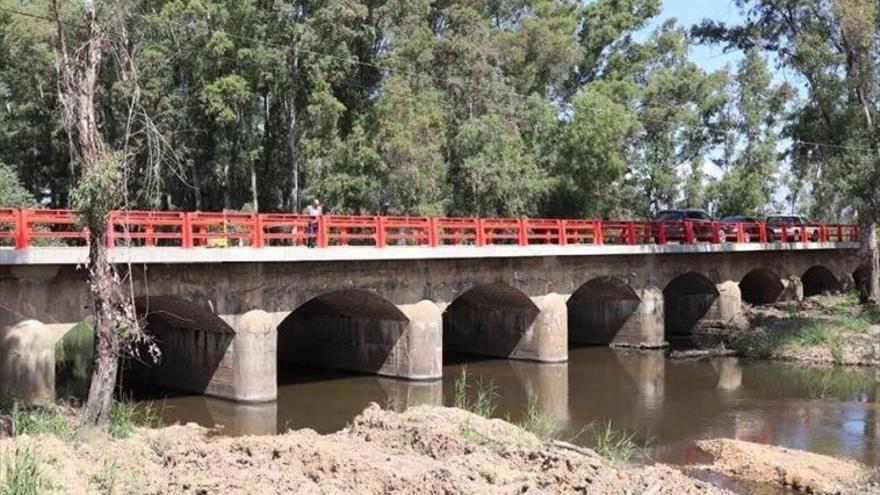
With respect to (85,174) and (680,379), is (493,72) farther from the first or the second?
(85,174)

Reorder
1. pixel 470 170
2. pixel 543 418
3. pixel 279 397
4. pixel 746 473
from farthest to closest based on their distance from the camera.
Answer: pixel 470 170, pixel 279 397, pixel 543 418, pixel 746 473

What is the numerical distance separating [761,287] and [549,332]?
1783cm

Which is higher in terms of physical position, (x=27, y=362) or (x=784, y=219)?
(x=784, y=219)

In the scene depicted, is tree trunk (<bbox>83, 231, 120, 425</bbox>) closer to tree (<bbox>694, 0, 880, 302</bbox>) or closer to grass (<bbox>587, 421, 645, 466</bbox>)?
grass (<bbox>587, 421, 645, 466</bbox>)

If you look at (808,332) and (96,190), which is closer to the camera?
(96,190)

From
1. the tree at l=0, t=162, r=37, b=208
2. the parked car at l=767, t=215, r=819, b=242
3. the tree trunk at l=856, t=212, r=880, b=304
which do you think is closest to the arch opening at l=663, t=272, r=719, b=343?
the parked car at l=767, t=215, r=819, b=242

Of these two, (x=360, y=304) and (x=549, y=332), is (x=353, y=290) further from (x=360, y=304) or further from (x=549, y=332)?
(x=549, y=332)

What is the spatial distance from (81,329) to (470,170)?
17.8 meters

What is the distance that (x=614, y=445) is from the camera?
16.7 metres

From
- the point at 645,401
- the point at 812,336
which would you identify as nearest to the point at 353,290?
the point at 645,401

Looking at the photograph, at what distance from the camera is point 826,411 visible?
66.8ft

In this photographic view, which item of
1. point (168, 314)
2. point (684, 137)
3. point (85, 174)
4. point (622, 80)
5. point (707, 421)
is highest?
point (622, 80)

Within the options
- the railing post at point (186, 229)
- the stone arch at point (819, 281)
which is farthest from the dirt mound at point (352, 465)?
the stone arch at point (819, 281)

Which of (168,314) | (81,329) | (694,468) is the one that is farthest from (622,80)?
(694,468)
